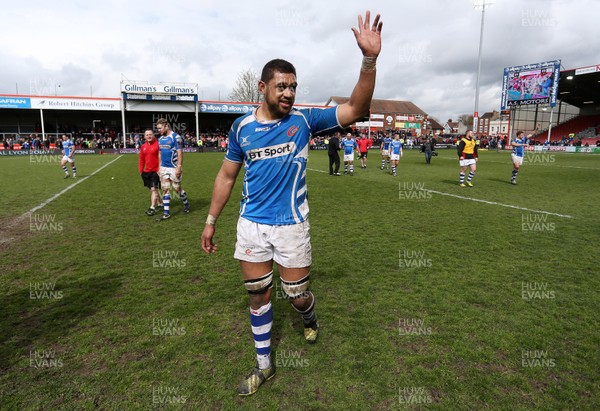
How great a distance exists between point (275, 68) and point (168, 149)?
6.48 m

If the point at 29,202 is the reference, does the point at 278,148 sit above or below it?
above

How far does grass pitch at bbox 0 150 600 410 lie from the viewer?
114 inches

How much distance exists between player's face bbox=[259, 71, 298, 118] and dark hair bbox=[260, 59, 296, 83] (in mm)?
24

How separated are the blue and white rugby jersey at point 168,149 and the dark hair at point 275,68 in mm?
6350

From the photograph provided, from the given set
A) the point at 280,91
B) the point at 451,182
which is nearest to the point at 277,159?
the point at 280,91

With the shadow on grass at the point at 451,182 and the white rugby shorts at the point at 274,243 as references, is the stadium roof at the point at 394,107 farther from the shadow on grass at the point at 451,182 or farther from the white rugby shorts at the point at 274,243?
the white rugby shorts at the point at 274,243

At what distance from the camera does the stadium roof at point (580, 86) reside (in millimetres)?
39544

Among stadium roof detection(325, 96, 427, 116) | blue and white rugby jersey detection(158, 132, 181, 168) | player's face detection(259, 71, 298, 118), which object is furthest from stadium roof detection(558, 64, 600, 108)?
player's face detection(259, 71, 298, 118)

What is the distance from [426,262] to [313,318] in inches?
112

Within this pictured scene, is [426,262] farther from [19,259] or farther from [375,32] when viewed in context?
[19,259]

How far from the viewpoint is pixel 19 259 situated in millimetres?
5887

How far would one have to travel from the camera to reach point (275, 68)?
2637 millimetres

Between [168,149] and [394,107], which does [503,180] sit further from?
[394,107]

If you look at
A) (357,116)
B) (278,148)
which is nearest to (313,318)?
(278,148)
